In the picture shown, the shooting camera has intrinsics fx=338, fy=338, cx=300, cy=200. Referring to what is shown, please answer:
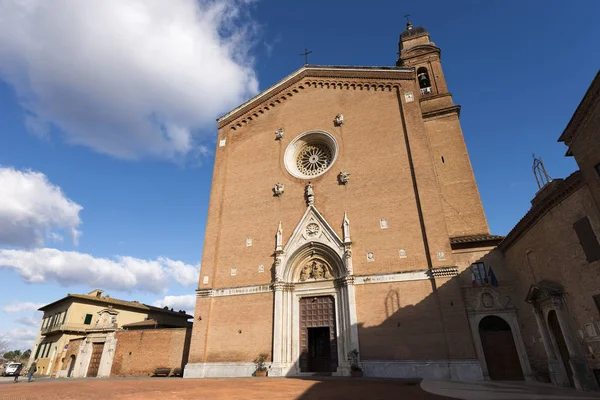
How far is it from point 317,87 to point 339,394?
19.8 meters

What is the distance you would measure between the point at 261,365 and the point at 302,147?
44.8ft

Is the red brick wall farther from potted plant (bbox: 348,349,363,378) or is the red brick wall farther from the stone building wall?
the stone building wall

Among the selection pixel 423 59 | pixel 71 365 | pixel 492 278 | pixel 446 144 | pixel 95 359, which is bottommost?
pixel 71 365

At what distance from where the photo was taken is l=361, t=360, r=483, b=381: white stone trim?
46.4 feet

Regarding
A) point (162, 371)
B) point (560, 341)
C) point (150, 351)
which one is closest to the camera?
point (560, 341)

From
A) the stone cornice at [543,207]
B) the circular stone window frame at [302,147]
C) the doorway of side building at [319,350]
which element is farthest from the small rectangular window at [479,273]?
the circular stone window frame at [302,147]

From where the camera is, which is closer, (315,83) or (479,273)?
(479,273)

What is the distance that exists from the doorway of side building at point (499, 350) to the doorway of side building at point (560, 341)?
9.16ft

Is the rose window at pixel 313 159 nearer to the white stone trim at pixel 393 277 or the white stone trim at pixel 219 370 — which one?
the white stone trim at pixel 393 277

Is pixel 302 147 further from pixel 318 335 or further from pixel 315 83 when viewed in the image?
pixel 318 335

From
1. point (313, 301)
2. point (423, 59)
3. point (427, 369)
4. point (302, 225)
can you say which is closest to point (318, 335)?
point (313, 301)

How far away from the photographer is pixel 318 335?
728 inches

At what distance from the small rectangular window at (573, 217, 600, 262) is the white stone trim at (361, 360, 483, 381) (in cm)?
672

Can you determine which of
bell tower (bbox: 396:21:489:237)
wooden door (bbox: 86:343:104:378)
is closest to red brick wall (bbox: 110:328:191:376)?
wooden door (bbox: 86:343:104:378)
